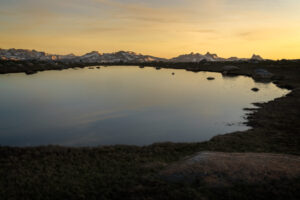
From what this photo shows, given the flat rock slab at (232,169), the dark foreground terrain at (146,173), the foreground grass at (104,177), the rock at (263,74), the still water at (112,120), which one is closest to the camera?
the foreground grass at (104,177)

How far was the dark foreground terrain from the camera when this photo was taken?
9250 mm

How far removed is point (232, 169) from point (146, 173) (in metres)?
4.27

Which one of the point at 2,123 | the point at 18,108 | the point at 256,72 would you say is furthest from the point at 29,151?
the point at 256,72

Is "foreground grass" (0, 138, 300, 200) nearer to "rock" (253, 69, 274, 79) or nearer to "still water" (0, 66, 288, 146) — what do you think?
"still water" (0, 66, 288, 146)

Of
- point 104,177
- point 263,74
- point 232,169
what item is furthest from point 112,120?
point 263,74

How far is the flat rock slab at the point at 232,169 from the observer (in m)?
9.75

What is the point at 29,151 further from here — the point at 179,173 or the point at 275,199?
→ the point at 275,199

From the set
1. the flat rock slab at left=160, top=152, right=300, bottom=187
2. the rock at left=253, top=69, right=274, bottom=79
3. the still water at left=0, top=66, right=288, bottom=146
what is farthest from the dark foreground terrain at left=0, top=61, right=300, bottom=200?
the rock at left=253, top=69, right=274, bottom=79

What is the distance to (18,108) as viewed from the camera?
108 ft

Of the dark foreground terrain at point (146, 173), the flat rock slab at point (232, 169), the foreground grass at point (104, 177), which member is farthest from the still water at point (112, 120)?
the flat rock slab at point (232, 169)

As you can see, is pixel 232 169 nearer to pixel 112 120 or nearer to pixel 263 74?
pixel 112 120

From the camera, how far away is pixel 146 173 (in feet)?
38.2

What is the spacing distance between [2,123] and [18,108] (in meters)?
8.69

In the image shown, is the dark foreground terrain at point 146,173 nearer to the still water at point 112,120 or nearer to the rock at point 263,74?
the still water at point 112,120
